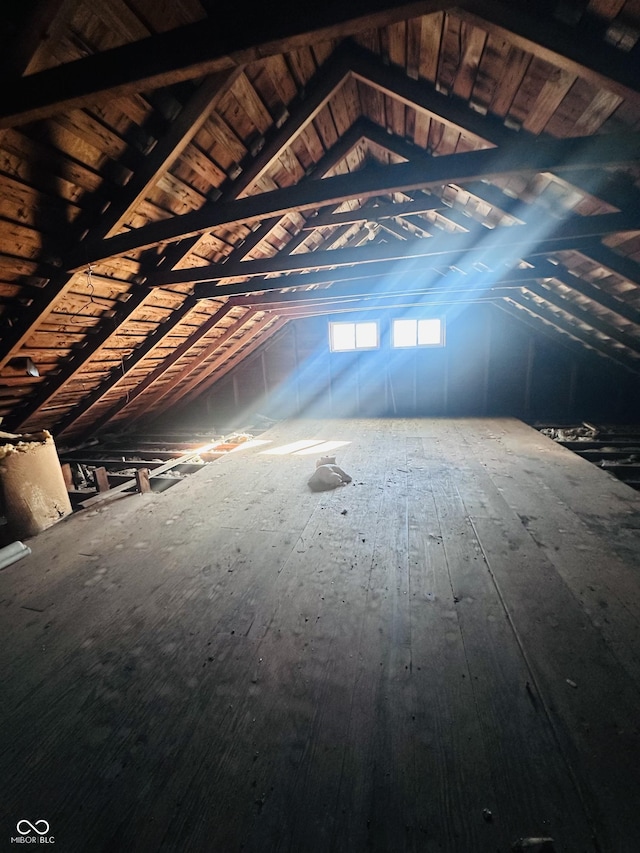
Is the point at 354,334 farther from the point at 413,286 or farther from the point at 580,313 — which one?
the point at 580,313

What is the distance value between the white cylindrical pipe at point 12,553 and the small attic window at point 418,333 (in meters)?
6.55

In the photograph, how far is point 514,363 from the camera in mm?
6750

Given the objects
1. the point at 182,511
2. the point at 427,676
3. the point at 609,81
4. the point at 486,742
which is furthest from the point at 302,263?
the point at 486,742

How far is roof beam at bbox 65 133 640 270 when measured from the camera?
1.59 meters

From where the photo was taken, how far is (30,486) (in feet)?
9.07

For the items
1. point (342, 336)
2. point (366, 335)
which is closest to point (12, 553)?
point (342, 336)

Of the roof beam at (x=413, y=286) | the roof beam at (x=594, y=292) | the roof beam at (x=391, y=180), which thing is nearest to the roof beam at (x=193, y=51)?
the roof beam at (x=391, y=180)

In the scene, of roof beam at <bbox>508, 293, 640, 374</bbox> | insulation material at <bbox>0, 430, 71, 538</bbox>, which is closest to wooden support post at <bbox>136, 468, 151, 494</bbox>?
insulation material at <bbox>0, 430, 71, 538</bbox>

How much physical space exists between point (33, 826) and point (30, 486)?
2.49 meters

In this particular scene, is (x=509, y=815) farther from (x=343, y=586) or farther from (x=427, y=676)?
(x=343, y=586)

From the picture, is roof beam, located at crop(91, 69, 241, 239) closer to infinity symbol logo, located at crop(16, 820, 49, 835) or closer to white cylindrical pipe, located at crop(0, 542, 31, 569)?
white cylindrical pipe, located at crop(0, 542, 31, 569)

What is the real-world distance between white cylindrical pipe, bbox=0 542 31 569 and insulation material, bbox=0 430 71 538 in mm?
555

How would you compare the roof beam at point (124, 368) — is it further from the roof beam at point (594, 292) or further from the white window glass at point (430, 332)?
the white window glass at point (430, 332)

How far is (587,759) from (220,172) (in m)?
3.71
